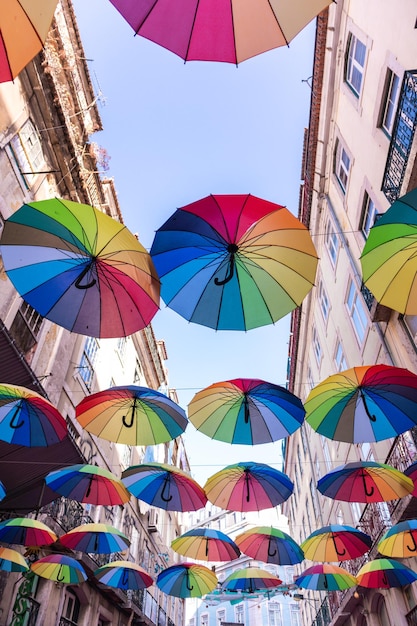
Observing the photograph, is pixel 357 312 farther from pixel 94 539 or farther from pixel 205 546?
pixel 94 539

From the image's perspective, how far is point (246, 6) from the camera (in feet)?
12.2

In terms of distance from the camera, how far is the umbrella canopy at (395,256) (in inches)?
200

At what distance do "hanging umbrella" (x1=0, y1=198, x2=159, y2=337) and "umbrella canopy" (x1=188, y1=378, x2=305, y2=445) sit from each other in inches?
115

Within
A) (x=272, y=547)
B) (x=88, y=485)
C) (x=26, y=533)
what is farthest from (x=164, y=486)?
(x=272, y=547)

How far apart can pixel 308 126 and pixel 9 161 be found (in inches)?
503

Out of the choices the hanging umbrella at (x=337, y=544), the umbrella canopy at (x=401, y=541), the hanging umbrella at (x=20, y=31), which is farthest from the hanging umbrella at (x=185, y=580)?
the hanging umbrella at (x=20, y=31)

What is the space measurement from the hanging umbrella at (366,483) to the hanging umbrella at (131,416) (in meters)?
3.59

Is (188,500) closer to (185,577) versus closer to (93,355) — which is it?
(185,577)

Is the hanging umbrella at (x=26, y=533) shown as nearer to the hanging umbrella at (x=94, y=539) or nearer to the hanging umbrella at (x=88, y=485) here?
the hanging umbrella at (x=88, y=485)

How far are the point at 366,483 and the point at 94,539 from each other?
6.72 m

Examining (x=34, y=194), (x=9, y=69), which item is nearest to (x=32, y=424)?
(x=9, y=69)

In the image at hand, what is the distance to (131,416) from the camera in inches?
332

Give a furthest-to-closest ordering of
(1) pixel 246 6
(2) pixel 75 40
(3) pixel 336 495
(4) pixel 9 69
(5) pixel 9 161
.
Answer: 1. (2) pixel 75 40
2. (5) pixel 9 161
3. (3) pixel 336 495
4. (1) pixel 246 6
5. (4) pixel 9 69

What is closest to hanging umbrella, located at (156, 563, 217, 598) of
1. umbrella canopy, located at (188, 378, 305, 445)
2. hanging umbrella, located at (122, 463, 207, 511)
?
hanging umbrella, located at (122, 463, 207, 511)
